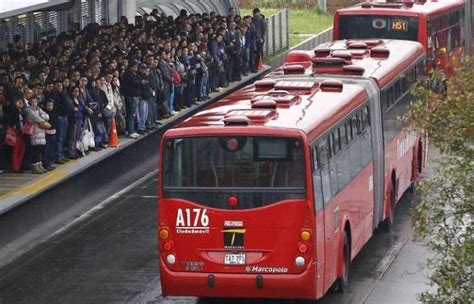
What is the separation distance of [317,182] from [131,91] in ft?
39.6

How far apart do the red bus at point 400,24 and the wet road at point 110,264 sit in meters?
11.2

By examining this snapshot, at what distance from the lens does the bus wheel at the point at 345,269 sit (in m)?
19.4

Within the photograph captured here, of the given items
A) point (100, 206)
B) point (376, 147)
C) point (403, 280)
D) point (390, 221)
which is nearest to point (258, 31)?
point (100, 206)

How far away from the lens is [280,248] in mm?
17391

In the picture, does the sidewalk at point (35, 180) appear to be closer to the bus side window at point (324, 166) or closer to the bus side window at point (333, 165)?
the bus side window at point (333, 165)

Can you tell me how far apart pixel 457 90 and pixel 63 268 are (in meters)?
9.95

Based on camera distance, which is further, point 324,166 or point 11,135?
point 11,135

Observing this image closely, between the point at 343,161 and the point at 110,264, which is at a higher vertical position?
the point at 343,161

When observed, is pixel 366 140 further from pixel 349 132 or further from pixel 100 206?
pixel 100 206

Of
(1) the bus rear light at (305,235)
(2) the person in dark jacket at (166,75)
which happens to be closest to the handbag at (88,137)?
(2) the person in dark jacket at (166,75)

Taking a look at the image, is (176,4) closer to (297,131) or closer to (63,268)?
(63,268)

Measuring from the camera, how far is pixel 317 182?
58.3 feet

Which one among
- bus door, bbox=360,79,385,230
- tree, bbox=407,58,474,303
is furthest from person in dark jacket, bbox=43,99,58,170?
tree, bbox=407,58,474,303

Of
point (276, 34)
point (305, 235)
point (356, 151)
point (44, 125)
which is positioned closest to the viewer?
point (305, 235)
